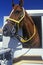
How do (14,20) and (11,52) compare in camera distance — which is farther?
(11,52)

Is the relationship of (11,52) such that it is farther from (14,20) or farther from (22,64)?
(14,20)

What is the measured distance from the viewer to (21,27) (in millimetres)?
4031

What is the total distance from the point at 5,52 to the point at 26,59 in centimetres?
48

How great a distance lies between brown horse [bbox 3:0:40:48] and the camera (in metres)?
3.72

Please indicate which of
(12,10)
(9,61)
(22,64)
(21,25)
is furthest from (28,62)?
(12,10)

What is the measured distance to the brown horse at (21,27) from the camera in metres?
3.72

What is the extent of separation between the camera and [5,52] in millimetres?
3883

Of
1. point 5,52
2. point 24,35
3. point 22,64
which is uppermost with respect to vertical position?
point 24,35

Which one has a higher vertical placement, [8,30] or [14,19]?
[14,19]

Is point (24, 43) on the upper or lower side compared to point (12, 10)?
lower

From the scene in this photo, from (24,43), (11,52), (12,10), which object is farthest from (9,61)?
(12,10)

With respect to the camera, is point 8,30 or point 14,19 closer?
point 8,30

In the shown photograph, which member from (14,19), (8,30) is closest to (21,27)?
(14,19)

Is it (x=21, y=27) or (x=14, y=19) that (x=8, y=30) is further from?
(x=21, y=27)
